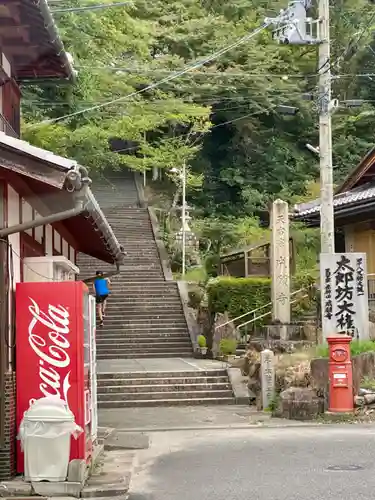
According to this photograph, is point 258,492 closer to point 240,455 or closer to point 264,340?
point 240,455

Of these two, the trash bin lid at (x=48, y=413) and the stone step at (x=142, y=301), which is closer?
the trash bin lid at (x=48, y=413)

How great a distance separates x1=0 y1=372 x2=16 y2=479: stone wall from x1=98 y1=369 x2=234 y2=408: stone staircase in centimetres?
931

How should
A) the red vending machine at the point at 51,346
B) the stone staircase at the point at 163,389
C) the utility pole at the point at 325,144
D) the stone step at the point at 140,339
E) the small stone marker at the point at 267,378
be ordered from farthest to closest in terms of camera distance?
the stone step at the point at 140,339 → the stone staircase at the point at 163,389 → the utility pole at the point at 325,144 → the small stone marker at the point at 267,378 → the red vending machine at the point at 51,346

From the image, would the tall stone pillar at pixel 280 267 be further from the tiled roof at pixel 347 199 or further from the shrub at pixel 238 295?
the shrub at pixel 238 295

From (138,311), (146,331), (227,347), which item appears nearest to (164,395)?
(227,347)

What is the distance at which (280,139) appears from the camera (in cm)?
3931

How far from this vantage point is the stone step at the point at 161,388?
18281 mm

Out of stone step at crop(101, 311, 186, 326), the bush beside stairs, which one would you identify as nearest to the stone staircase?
the bush beside stairs

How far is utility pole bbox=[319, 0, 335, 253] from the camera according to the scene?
58.1 ft

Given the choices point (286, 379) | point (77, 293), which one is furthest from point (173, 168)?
point (77, 293)

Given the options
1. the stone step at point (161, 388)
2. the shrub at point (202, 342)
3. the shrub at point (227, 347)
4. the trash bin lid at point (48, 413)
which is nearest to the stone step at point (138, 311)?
the shrub at point (202, 342)

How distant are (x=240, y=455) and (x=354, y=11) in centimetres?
3091

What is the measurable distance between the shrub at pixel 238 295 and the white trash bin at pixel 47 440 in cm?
1671

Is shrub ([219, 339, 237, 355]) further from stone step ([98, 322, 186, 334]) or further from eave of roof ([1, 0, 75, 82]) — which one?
eave of roof ([1, 0, 75, 82])
